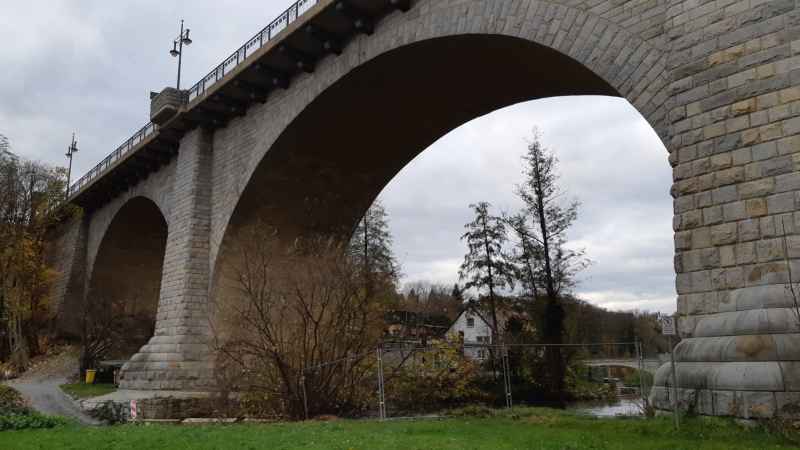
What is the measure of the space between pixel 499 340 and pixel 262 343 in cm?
1284

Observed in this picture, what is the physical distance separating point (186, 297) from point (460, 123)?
30.1 ft

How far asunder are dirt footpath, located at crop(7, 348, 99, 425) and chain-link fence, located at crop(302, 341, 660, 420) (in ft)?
19.9

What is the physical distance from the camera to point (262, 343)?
12.8m

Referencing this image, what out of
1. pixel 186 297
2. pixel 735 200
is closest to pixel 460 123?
pixel 186 297

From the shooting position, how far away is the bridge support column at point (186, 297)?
17.7 meters

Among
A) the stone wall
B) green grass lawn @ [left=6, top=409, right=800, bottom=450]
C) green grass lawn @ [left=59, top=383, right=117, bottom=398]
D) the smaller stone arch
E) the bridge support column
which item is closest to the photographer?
green grass lawn @ [left=6, top=409, right=800, bottom=450]

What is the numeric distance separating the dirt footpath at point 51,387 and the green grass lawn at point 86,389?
0.25m

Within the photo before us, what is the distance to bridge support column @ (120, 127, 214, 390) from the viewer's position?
1769 cm

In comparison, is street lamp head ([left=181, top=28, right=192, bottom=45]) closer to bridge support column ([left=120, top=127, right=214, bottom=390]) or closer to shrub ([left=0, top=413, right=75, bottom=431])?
bridge support column ([left=120, top=127, right=214, bottom=390])

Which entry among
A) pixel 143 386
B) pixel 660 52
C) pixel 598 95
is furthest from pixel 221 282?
pixel 660 52

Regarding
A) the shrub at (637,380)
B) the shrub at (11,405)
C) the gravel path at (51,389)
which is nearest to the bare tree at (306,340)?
the gravel path at (51,389)

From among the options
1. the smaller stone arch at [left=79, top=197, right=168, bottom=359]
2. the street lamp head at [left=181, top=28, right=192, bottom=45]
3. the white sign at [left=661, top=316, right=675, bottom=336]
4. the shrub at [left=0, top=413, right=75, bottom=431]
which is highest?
the street lamp head at [left=181, top=28, right=192, bottom=45]

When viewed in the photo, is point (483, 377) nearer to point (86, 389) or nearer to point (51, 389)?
point (86, 389)

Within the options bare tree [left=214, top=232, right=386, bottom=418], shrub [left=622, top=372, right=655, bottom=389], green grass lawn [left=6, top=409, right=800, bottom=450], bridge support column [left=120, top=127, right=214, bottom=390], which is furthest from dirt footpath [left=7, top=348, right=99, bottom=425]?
shrub [left=622, top=372, right=655, bottom=389]
